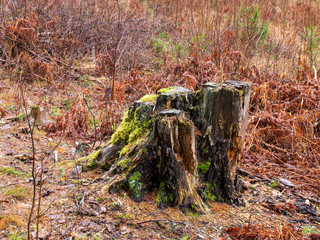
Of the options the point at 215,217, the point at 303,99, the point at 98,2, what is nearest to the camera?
the point at 215,217

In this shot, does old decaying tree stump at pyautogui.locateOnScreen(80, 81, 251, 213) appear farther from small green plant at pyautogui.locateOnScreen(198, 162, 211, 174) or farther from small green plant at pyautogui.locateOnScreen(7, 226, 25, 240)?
small green plant at pyautogui.locateOnScreen(7, 226, 25, 240)

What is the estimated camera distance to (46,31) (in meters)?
6.91

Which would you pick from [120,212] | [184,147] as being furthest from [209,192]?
[120,212]

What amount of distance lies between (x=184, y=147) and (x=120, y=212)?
0.78 metres

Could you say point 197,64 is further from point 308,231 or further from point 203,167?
point 308,231

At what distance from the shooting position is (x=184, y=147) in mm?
2559

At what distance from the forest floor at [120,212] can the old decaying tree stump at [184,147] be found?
0.13 m

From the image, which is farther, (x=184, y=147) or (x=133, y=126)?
(x=133, y=126)

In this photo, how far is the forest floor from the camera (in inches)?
85.9

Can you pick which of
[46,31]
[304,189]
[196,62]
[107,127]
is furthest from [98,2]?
[304,189]

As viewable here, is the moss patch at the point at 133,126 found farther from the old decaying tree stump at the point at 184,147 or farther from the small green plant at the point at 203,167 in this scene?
the small green plant at the point at 203,167

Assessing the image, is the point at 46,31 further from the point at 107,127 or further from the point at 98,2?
the point at 107,127

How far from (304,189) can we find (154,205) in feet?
6.45

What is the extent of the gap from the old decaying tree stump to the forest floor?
0.13 metres
